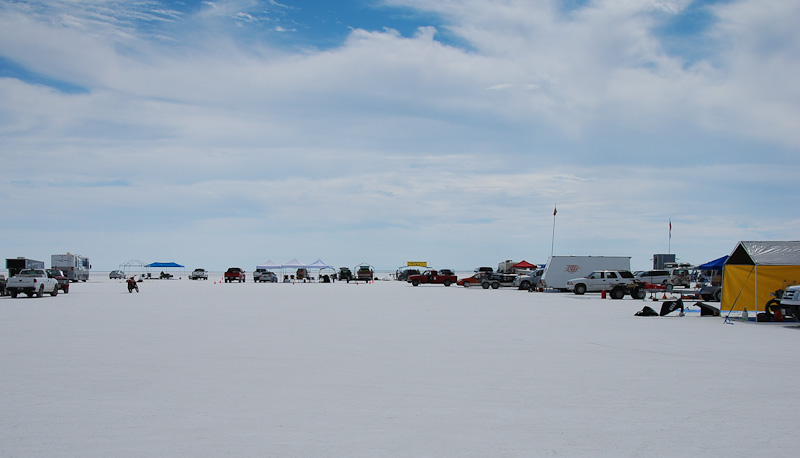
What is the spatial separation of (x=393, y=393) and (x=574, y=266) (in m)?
40.5

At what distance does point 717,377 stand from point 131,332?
42.6 ft

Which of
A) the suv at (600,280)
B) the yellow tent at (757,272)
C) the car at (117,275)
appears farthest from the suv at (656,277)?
the car at (117,275)

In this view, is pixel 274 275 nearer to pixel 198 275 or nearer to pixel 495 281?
pixel 198 275

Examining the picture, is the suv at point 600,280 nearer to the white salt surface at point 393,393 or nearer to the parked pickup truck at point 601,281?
the parked pickup truck at point 601,281

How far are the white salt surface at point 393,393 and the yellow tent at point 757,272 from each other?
25.3 feet

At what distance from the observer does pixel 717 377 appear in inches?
403

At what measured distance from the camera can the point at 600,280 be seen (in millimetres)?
43875

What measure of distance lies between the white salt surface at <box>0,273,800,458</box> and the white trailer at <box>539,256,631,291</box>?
30.1 metres

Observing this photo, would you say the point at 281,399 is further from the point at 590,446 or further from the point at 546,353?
the point at 546,353

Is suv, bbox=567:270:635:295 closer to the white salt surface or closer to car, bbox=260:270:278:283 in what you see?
the white salt surface

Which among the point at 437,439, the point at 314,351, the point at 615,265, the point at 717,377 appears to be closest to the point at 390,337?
the point at 314,351

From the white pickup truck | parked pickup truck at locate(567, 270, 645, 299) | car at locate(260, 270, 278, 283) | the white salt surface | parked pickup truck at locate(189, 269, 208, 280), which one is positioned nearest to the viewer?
the white salt surface

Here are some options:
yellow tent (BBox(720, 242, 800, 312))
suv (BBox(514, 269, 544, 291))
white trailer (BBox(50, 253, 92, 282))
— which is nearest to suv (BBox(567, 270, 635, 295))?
suv (BBox(514, 269, 544, 291))

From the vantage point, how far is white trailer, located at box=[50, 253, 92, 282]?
61719 millimetres
